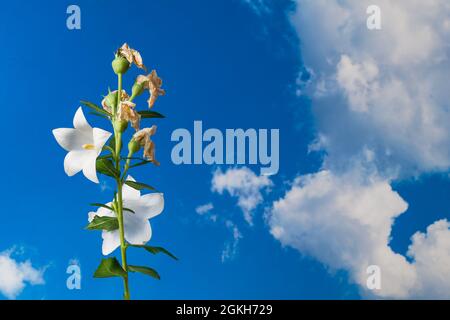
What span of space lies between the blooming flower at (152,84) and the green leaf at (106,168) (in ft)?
0.67

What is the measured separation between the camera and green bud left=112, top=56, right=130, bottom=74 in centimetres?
157

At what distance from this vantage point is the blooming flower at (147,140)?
5.01 feet


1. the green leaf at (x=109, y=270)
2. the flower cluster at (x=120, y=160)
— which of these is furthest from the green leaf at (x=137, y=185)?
the green leaf at (x=109, y=270)

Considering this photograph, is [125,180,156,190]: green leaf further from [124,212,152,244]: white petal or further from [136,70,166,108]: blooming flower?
[136,70,166,108]: blooming flower

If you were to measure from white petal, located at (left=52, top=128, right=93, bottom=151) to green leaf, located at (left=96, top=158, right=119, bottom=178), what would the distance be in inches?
4.1

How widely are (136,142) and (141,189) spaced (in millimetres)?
128

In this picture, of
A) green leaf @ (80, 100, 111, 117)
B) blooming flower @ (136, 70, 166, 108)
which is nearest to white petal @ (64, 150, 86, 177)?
green leaf @ (80, 100, 111, 117)

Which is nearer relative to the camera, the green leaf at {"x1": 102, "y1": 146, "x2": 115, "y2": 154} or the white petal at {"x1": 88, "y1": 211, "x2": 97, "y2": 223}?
the green leaf at {"x1": 102, "y1": 146, "x2": 115, "y2": 154}

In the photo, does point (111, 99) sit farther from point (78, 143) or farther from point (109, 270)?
point (109, 270)

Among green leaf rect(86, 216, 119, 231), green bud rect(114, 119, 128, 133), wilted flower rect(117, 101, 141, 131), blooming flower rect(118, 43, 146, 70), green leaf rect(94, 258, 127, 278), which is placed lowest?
green leaf rect(94, 258, 127, 278)

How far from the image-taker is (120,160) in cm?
155

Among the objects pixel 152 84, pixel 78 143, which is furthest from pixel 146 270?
pixel 152 84
